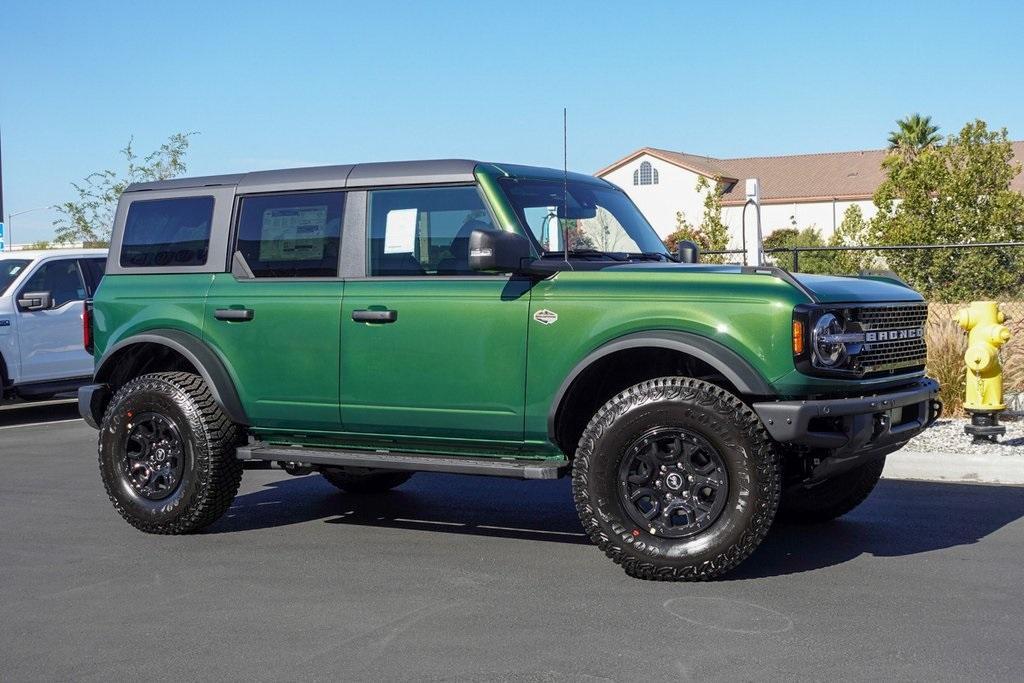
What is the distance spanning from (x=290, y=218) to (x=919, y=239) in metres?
30.3

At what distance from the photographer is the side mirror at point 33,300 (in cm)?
1373

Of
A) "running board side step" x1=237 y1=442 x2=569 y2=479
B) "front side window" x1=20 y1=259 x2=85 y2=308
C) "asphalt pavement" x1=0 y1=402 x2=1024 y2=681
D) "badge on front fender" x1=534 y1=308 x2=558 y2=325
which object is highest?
"front side window" x1=20 y1=259 x2=85 y2=308

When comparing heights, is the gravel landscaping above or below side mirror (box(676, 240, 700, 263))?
below

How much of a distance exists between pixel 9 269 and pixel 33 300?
0.58m

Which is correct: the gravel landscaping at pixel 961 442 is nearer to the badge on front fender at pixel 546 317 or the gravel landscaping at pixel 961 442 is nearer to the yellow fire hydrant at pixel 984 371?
the yellow fire hydrant at pixel 984 371

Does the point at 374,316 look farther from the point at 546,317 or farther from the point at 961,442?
the point at 961,442

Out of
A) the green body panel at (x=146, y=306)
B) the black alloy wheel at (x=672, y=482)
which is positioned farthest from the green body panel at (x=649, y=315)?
the green body panel at (x=146, y=306)

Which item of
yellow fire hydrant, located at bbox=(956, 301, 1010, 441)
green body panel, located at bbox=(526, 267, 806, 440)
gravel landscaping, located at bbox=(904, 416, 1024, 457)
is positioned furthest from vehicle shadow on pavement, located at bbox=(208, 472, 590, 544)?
yellow fire hydrant, located at bbox=(956, 301, 1010, 441)

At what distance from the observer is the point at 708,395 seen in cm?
586

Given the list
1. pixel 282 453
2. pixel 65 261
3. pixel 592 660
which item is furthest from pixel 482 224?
pixel 65 261

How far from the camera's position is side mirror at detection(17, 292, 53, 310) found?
13734 mm

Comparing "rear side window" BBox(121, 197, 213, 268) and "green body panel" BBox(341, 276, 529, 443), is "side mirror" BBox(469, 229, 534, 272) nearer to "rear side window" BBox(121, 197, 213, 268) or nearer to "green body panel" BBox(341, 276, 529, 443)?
"green body panel" BBox(341, 276, 529, 443)

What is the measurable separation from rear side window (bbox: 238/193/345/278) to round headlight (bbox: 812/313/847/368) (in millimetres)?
2727

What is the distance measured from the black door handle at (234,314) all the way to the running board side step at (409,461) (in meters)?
0.75
